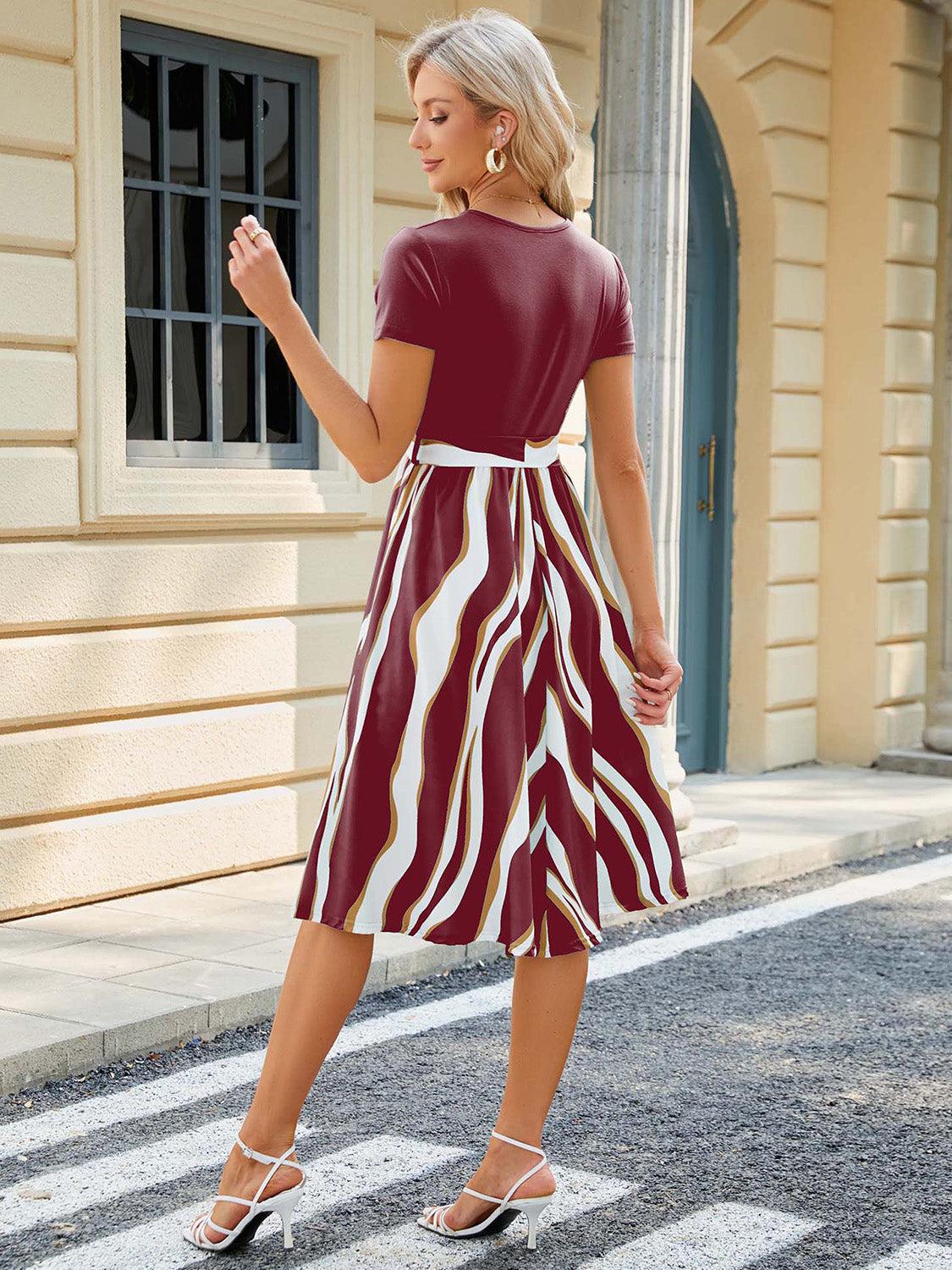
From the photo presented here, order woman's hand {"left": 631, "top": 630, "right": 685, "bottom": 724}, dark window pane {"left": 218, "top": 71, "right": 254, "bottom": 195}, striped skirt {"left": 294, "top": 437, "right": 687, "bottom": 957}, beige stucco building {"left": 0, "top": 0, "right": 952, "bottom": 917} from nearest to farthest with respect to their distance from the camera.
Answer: striped skirt {"left": 294, "top": 437, "right": 687, "bottom": 957} → woman's hand {"left": 631, "top": 630, "right": 685, "bottom": 724} → beige stucco building {"left": 0, "top": 0, "right": 952, "bottom": 917} → dark window pane {"left": 218, "top": 71, "right": 254, "bottom": 195}

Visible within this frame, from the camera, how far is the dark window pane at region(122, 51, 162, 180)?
631 centimetres

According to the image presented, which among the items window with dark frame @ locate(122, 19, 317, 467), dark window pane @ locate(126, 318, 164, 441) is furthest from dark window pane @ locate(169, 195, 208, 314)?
dark window pane @ locate(126, 318, 164, 441)

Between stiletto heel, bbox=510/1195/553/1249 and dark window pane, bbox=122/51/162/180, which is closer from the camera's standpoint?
stiletto heel, bbox=510/1195/553/1249

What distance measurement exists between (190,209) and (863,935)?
335 cm

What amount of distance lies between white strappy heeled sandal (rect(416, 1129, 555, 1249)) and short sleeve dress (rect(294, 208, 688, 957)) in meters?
Result: 0.41

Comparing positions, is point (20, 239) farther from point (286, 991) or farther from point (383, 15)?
point (286, 991)

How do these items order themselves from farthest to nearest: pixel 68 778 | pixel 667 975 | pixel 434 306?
pixel 68 778, pixel 667 975, pixel 434 306

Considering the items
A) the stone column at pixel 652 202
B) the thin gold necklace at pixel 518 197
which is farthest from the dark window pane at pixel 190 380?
the thin gold necklace at pixel 518 197

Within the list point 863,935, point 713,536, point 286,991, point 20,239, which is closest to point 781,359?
point 713,536

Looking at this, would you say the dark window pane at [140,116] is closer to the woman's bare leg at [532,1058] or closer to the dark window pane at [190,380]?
the dark window pane at [190,380]

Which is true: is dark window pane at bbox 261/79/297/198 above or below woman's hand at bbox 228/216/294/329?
above

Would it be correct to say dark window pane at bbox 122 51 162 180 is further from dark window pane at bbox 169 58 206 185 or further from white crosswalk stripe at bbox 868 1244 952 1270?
white crosswalk stripe at bbox 868 1244 952 1270

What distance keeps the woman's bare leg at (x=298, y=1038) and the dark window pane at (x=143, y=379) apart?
3631 millimetres

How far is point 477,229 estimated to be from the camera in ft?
9.89
